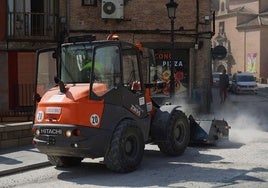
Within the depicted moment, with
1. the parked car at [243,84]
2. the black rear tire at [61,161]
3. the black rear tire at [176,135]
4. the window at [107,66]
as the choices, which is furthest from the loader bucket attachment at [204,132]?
the parked car at [243,84]

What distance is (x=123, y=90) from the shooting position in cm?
923

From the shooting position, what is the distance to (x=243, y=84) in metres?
38.3

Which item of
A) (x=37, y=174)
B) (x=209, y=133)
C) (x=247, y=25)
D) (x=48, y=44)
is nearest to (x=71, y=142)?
(x=37, y=174)

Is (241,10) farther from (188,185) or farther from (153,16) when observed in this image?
(188,185)

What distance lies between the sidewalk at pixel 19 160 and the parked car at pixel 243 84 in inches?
1123

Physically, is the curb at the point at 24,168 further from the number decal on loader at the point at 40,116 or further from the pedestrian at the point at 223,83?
the pedestrian at the point at 223,83

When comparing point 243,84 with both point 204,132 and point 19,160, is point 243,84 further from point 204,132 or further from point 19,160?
point 19,160

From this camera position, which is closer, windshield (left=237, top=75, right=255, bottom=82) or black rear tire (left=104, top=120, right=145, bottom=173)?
black rear tire (left=104, top=120, right=145, bottom=173)

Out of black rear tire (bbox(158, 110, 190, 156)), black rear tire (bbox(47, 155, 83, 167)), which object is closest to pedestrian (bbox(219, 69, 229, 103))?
black rear tire (bbox(158, 110, 190, 156))

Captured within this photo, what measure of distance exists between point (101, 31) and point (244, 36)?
1829 inches

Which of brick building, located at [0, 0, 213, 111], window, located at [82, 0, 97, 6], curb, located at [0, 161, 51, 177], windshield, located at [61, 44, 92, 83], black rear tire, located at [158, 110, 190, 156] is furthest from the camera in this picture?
window, located at [82, 0, 97, 6]

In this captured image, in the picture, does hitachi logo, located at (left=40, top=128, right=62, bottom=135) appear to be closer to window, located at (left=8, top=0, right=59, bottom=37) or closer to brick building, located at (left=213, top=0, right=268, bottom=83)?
window, located at (left=8, top=0, right=59, bottom=37)

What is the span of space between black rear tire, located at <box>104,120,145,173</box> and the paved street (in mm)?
176

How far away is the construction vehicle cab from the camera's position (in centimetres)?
861
